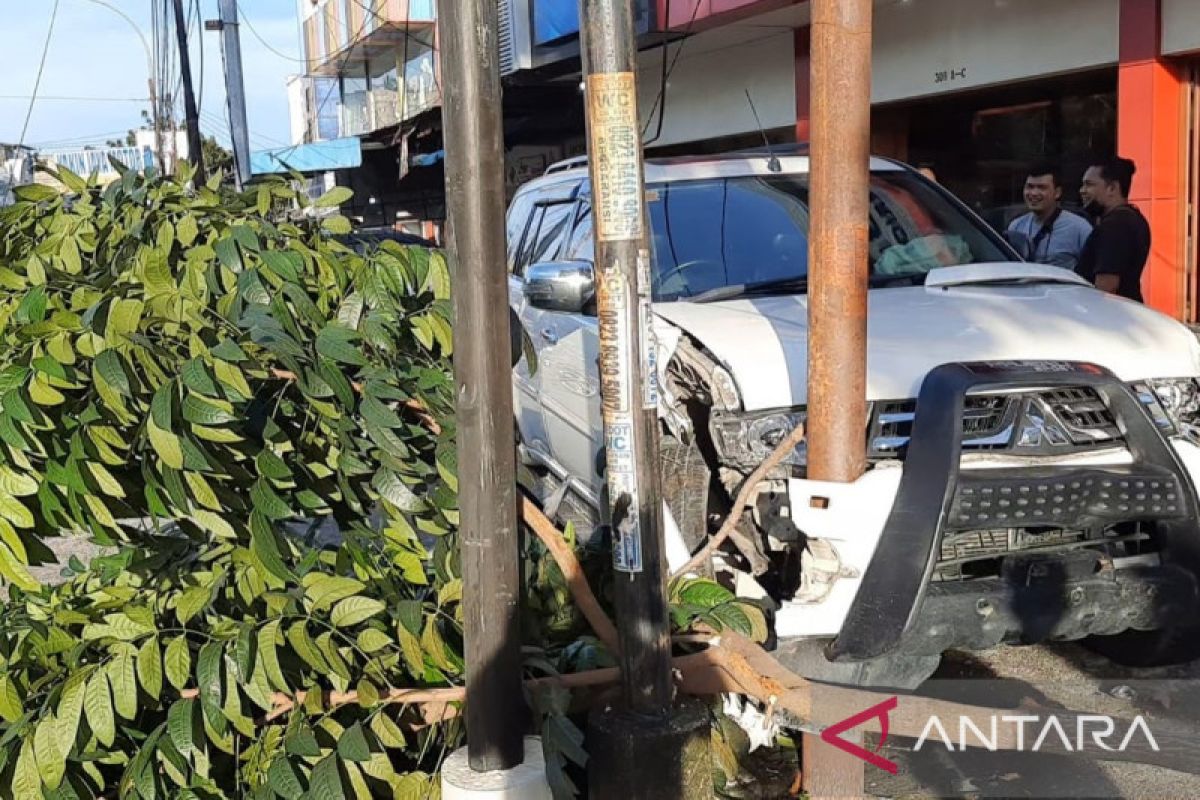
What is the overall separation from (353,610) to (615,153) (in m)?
1.23

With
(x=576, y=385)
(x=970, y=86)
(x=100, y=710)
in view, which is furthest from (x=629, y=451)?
(x=970, y=86)

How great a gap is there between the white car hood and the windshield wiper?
7.2 inches

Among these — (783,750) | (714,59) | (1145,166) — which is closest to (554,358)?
(783,750)

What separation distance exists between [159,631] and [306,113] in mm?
43722

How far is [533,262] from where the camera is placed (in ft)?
22.9

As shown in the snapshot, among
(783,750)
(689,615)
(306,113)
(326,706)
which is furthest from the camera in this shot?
(306,113)

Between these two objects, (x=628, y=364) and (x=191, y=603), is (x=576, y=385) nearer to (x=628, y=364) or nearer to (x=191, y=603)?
(x=628, y=364)

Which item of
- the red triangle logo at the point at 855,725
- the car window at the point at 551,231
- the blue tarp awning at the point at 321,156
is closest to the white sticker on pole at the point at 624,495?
the red triangle logo at the point at 855,725

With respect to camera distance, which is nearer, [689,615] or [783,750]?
[689,615]

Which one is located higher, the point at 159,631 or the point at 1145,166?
the point at 1145,166

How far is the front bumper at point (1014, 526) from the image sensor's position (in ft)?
12.4

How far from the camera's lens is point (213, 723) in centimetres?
280

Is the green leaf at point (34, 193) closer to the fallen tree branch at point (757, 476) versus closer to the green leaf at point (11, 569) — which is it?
the green leaf at point (11, 569)

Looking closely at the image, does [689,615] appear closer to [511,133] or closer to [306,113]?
[511,133]
